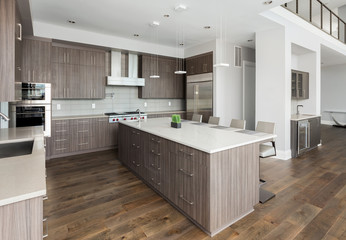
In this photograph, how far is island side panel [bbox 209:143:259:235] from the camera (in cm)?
195

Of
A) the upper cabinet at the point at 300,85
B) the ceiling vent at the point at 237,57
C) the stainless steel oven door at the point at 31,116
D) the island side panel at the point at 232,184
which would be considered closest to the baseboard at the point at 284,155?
the upper cabinet at the point at 300,85

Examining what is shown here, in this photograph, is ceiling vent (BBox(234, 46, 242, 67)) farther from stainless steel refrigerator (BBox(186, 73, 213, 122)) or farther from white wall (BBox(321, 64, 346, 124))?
white wall (BBox(321, 64, 346, 124))

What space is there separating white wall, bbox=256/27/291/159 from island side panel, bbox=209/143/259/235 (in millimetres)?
2543

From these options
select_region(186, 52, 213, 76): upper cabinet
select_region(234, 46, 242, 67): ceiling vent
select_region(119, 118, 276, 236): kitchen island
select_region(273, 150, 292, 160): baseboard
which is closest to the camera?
select_region(119, 118, 276, 236): kitchen island

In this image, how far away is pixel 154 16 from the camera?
158 inches

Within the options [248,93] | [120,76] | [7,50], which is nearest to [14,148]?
[7,50]

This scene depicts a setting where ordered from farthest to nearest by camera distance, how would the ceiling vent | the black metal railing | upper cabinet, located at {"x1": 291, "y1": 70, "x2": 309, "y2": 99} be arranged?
the ceiling vent → upper cabinet, located at {"x1": 291, "y1": 70, "x2": 309, "y2": 99} → the black metal railing

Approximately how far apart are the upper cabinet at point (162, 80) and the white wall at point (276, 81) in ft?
8.62

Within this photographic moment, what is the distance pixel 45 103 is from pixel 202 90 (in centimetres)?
388

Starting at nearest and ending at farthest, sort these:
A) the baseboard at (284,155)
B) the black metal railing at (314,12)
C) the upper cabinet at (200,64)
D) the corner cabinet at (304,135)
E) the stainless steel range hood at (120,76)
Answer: the baseboard at (284,155)
the corner cabinet at (304,135)
the black metal railing at (314,12)
the stainless steel range hood at (120,76)
the upper cabinet at (200,64)

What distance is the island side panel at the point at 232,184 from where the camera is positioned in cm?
195

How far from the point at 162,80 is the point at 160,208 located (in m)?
4.49

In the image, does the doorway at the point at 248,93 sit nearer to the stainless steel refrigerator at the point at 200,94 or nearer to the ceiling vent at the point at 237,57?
the ceiling vent at the point at 237,57

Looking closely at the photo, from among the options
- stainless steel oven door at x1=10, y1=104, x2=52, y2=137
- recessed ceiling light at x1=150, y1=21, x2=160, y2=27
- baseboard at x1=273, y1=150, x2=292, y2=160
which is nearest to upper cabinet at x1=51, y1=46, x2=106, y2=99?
stainless steel oven door at x1=10, y1=104, x2=52, y2=137
